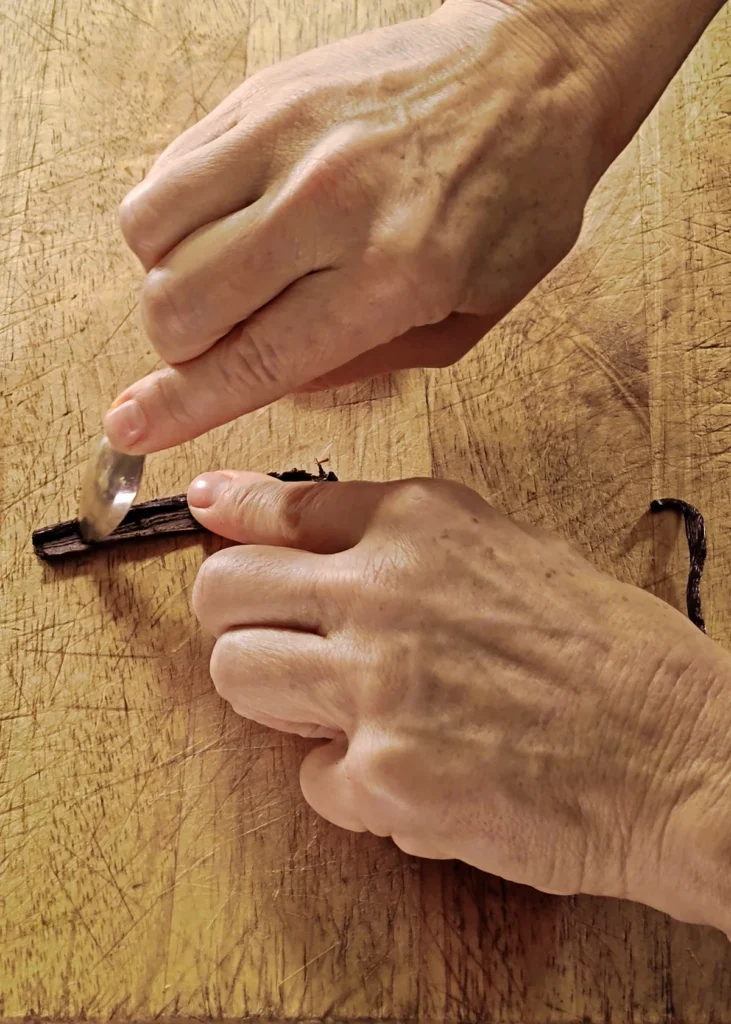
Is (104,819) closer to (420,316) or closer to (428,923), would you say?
(428,923)

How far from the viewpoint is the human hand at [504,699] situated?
797mm

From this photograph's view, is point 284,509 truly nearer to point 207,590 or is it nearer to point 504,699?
point 207,590

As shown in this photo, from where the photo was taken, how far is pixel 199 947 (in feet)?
2.99

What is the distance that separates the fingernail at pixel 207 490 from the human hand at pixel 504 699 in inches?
6.3

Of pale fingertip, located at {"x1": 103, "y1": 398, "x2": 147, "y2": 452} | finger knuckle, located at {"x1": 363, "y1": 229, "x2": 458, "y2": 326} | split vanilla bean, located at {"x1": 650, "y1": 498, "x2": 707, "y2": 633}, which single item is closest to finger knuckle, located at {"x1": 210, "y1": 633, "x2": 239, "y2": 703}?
pale fingertip, located at {"x1": 103, "y1": 398, "x2": 147, "y2": 452}

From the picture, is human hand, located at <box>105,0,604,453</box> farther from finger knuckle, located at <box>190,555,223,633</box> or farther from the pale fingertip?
finger knuckle, located at <box>190,555,223,633</box>

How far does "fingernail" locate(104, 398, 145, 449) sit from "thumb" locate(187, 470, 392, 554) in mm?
99

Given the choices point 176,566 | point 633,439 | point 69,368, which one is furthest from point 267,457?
point 633,439

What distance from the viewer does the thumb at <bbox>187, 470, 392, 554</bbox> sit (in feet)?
3.01

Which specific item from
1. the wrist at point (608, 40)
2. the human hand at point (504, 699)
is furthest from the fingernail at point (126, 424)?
the wrist at point (608, 40)

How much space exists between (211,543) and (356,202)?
432mm

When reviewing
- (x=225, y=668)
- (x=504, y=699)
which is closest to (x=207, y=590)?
(x=225, y=668)

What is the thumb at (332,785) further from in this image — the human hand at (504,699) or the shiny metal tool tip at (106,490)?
the shiny metal tool tip at (106,490)

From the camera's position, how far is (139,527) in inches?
42.6
